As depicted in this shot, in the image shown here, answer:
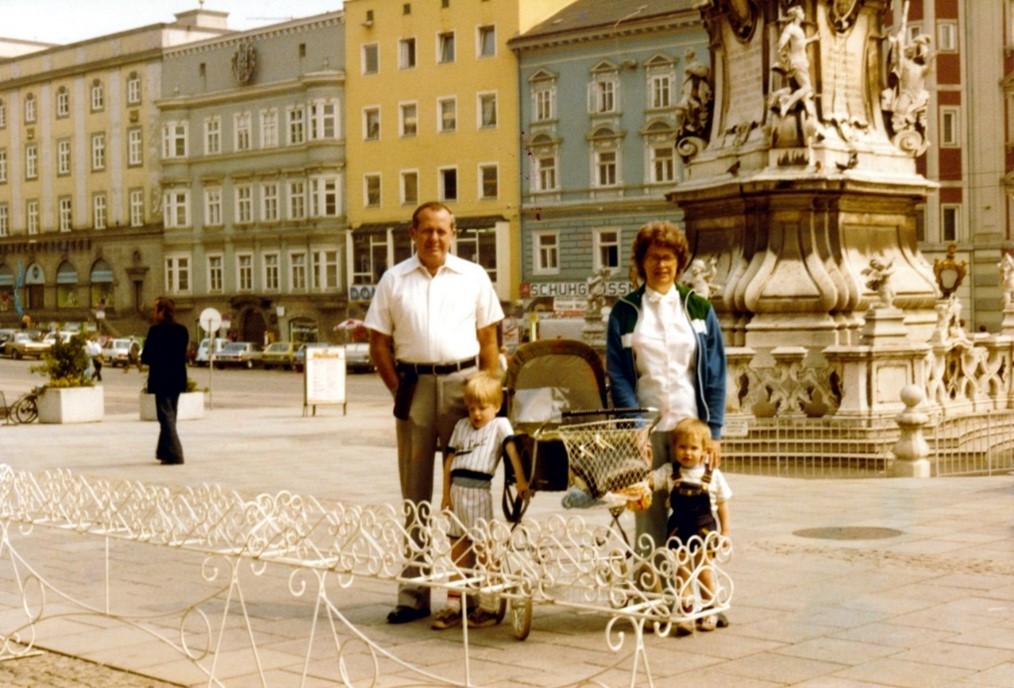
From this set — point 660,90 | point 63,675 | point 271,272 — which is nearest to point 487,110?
point 660,90

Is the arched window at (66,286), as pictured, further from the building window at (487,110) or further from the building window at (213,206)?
the building window at (487,110)

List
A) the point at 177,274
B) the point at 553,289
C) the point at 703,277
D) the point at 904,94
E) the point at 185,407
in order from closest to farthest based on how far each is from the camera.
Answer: the point at 703,277, the point at 904,94, the point at 185,407, the point at 553,289, the point at 177,274

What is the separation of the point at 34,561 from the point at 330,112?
2493 inches

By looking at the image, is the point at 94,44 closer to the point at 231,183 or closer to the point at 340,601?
the point at 231,183

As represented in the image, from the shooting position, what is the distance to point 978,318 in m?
56.3

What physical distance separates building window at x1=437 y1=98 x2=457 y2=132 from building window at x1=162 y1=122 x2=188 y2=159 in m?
16.4

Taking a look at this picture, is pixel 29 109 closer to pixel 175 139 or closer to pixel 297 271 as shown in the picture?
pixel 175 139

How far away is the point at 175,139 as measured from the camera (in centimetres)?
8075

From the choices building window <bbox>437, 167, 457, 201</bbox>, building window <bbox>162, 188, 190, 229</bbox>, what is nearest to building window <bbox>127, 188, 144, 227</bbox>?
building window <bbox>162, 188, 190, 229</bbox>

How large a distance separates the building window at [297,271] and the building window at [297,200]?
1.65m

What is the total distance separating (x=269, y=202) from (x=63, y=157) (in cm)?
1818

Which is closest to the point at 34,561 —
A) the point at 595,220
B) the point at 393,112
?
the point at 595,220

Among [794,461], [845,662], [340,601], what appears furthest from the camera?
[794,461]

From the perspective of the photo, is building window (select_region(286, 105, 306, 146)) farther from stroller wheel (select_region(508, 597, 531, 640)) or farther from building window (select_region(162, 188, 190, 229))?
stroller wheel (select_region(508, 597, 531, 640))
